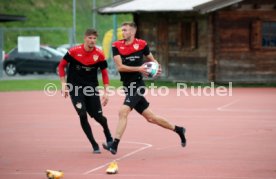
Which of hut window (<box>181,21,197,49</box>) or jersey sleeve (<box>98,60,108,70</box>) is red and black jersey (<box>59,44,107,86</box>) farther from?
hut window (<box>181,21,197,49</box>)

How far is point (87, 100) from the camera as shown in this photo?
1560 cm

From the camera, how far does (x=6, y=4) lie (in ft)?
221

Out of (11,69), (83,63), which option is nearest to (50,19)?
(11,69)

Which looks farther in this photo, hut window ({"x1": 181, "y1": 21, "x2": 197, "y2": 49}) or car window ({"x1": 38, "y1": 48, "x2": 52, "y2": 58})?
car window ({"x1": 38, "y1": 48, "x2": 52, "y2": 58})

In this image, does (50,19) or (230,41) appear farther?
(50,19)

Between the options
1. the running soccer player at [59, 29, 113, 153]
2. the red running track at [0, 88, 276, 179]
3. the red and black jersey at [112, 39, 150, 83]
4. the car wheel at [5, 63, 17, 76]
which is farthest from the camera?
the car wheel at [5, 63, 17, 76]

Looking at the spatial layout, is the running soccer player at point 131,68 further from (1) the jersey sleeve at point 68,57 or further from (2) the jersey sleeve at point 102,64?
(1) the jersey sleeve at point 68,57

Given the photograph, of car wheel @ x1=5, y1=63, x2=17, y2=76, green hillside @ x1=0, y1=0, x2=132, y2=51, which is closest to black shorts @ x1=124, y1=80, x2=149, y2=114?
car wheel @ x1=5, y1=63, x2=17, y2=76

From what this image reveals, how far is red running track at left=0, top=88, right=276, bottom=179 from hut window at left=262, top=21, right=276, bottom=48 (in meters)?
9.58

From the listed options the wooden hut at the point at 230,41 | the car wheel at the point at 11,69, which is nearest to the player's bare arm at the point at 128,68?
the wooden hut at the point at 230,41

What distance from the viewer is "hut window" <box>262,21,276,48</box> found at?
3716 cm

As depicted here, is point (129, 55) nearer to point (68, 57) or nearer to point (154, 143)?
point (68, 57)

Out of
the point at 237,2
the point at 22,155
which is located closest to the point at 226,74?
the point at 237,2

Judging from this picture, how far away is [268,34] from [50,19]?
1300 inches
